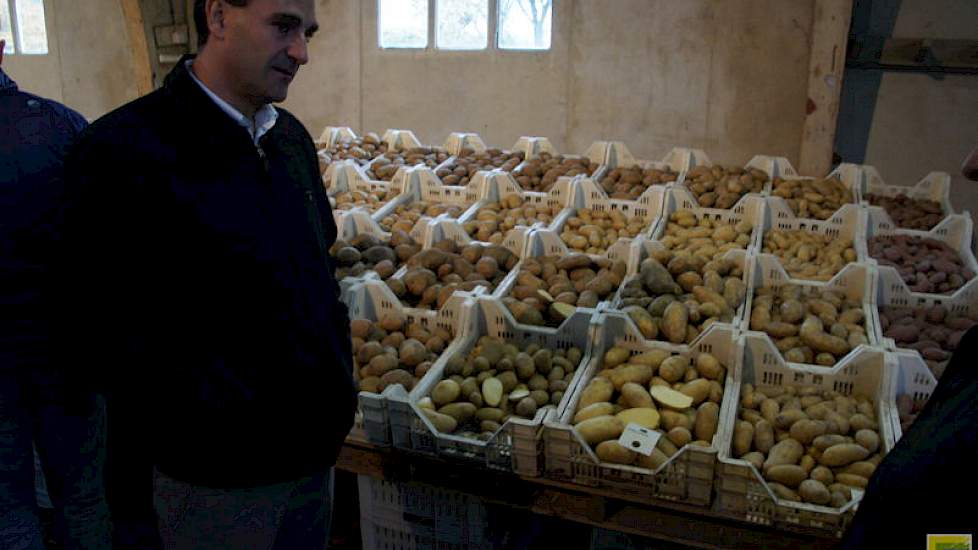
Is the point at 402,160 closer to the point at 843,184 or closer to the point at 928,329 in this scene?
the point at 843,184

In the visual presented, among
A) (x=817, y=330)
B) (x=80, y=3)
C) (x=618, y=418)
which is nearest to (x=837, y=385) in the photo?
(x=817, y=330)

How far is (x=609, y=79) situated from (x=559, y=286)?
171 inches

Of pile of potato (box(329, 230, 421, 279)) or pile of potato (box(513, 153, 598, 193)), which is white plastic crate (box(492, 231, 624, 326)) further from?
pile of potato (box(513, 153, 598, 193))

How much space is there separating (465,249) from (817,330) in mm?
1417

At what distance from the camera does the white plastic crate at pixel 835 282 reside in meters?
3.00

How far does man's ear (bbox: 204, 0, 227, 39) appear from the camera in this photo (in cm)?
146

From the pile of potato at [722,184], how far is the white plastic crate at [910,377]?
1603 mm

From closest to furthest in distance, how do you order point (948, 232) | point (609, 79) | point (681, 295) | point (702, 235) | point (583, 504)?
point (583, 504) < point (681, 295) < point (702, 235) < point (948, 232) < point (609, 79)

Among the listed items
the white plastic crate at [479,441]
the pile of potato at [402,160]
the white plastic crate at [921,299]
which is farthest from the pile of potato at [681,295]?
the pile of potato at [402,160]

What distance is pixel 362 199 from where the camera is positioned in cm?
427

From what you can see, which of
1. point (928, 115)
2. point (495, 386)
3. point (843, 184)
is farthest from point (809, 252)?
point (928, 115)

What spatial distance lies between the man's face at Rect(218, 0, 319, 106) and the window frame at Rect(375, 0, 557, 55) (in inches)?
230

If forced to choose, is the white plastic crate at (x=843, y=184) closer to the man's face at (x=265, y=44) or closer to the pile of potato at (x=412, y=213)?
the pile of potato at (x=412, y=213)

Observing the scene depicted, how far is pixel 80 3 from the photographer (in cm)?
994
